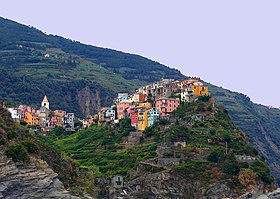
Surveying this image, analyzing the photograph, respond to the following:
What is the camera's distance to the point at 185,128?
276 feet

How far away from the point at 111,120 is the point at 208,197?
27.3 metres

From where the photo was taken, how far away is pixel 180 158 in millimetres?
79375

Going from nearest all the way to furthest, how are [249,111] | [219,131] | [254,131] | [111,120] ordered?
[219,131] < [111,120] < [254,131] < [249,111]

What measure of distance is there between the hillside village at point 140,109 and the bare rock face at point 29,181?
27990 mm

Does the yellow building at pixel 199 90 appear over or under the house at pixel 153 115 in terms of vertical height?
over

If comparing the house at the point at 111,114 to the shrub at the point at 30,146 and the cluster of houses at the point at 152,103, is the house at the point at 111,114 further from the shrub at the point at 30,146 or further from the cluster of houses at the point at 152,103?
the shrub at the point at 30,146

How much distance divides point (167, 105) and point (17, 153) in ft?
112

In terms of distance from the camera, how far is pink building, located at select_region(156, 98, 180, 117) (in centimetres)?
9275

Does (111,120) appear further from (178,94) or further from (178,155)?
(178,155)

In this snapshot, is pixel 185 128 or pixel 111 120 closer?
pixel 185 128

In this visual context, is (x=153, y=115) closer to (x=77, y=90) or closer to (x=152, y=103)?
(x=152, y=103)

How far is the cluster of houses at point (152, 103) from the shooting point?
91562 mm

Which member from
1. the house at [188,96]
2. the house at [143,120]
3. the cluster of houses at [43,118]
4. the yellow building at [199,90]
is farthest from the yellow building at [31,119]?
the yellow building at [199,90]

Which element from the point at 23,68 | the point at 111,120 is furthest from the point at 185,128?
the point at 23,68
